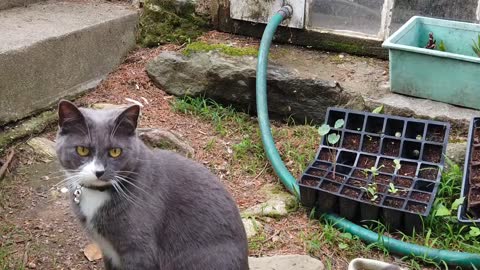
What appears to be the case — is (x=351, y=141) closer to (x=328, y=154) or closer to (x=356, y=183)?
(x=328, y=154)

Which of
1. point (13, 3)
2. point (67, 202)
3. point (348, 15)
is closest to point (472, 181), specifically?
point (348, 15)

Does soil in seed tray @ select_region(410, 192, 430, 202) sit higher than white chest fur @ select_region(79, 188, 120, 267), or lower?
lower

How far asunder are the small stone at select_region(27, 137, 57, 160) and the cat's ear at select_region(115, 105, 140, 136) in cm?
126

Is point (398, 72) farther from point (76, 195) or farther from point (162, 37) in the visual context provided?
point (76, 195)

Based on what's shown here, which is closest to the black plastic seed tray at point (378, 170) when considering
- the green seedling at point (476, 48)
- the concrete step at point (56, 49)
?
the green seedling at point (476, 48)

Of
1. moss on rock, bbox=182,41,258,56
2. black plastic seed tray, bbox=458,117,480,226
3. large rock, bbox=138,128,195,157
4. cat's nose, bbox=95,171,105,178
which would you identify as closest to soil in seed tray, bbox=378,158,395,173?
black plastic seed tray, bbox=458,117,480,226

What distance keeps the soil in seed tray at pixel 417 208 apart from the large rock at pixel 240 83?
88 centimetres

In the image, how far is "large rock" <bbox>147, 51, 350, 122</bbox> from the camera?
12.1 ft

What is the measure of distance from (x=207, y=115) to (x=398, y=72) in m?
1.11

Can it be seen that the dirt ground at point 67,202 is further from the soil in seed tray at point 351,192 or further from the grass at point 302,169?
the soil in seed tray at point 351,192

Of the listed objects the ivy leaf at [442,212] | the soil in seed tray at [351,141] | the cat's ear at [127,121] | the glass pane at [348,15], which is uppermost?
the glass pane at [348,15]

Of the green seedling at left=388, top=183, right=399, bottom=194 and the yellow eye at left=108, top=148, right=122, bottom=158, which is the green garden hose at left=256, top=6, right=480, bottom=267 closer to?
the green seedling at left=388, top=183, right=399, bottom=194

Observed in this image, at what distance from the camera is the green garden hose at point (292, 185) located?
279 cm

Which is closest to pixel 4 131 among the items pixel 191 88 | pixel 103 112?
pixel 191 88
